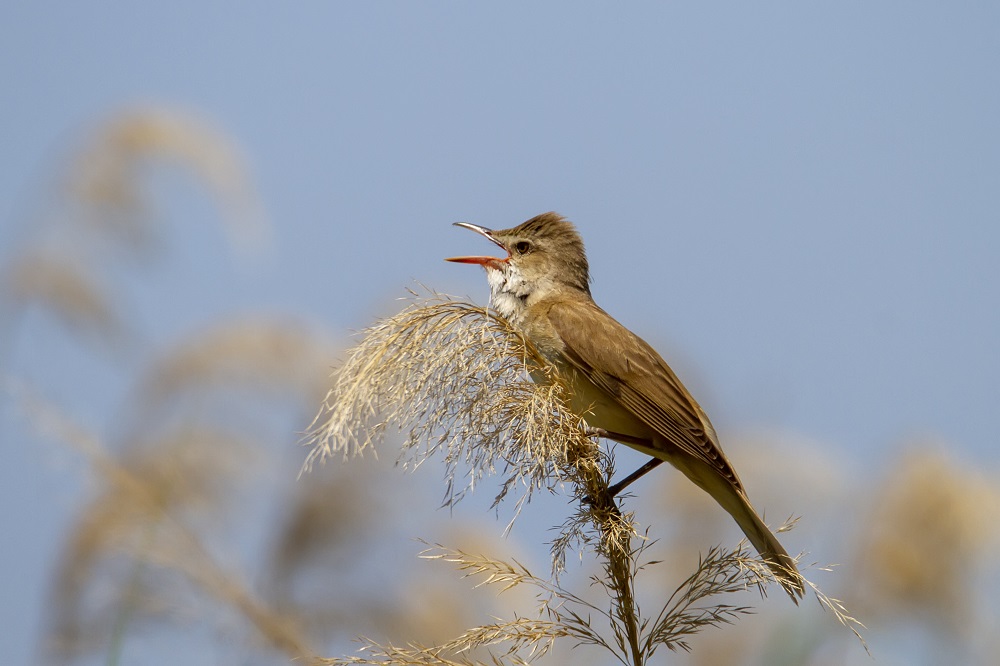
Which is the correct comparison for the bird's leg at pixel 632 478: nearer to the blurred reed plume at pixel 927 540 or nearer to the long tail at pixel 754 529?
the long tail at pixel 754 529

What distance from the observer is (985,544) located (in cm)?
467

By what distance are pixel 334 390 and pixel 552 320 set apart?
1390mm

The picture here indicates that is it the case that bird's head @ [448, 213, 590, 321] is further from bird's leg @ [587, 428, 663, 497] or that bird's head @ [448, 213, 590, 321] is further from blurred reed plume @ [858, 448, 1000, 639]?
blurred reed plume @ [858, 448, 1000, 639]

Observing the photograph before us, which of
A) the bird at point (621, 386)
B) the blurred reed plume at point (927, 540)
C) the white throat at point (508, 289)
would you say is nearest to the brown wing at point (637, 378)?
the bird at point (621, 386)

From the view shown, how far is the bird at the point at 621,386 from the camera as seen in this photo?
3.32m

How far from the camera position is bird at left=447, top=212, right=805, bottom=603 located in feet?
10.9

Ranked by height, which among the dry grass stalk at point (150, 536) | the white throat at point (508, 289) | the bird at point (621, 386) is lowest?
the dry grass stalk at point (150, 536)

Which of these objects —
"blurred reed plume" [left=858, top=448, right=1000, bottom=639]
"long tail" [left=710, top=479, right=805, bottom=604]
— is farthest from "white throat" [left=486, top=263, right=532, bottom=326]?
"blurred reed plume" [left=858, top=448, right=1000, bottom=639]

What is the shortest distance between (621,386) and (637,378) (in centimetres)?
6

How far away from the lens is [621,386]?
3520 millimetres

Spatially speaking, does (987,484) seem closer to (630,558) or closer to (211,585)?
(630,558)

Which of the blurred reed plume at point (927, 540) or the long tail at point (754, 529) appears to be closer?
the long tail at point (754, 529)

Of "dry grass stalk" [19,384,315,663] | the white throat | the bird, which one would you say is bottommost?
"dry grass stalk" [19,384,315,663]

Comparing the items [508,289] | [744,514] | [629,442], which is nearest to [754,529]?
[744,514]
